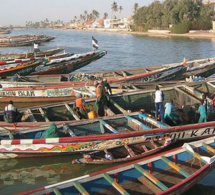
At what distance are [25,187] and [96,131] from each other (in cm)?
330

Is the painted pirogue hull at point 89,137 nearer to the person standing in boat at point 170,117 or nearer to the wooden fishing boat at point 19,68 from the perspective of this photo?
the person standing in boat at point 170,117

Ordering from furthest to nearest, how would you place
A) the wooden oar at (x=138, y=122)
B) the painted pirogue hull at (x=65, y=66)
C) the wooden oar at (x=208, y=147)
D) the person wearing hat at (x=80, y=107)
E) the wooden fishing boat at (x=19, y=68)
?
the painted pirogue hull at (x=65, y=66)
the wooden fishing boat at (x=19, y=68)
the person wearing hat at (x=80, y=107)
the wooden oar at (x=138, y=122)
the wooden oar at (x=208, y=147)

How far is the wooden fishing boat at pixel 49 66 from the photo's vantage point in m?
22.0

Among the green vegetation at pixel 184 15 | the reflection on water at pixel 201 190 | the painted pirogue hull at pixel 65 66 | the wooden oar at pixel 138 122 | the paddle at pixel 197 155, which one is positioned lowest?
the reflection on water at pixel 201 190

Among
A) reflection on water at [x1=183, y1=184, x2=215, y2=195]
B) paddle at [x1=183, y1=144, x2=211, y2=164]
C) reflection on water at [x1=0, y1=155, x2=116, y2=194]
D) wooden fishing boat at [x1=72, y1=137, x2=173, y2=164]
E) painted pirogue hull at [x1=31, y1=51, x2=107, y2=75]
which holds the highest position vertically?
painted pirogue hull at [x1=31, y1=51, x2=107, y2=75]

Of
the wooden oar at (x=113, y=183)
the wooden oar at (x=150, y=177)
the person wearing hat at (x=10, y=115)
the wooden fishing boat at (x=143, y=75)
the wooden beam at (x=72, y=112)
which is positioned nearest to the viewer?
the wooden oar at (x=113, y=183)

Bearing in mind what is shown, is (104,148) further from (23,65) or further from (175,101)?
(23,65)

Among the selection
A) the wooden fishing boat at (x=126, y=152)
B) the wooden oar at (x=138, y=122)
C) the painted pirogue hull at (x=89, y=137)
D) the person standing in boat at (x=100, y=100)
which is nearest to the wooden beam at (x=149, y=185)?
the wooden fishing boat at (x=126, y=152)

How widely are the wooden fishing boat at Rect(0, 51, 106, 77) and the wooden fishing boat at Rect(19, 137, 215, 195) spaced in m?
16.3

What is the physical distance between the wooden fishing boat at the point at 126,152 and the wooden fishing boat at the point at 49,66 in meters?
14.3

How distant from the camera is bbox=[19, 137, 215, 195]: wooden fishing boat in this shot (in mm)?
6605

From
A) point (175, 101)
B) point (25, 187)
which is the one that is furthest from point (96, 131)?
point (175, 101)

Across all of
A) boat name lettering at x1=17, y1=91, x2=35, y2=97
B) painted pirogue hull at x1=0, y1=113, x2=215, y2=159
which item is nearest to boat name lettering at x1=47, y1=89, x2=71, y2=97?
boat name lettering at x1=17, y1=91, x2=35, y2=97

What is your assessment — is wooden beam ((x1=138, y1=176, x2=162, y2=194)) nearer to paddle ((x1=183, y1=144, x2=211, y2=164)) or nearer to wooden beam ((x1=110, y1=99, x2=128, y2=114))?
paddle ((x1=183, y1=144, x2=211, y2=164))
